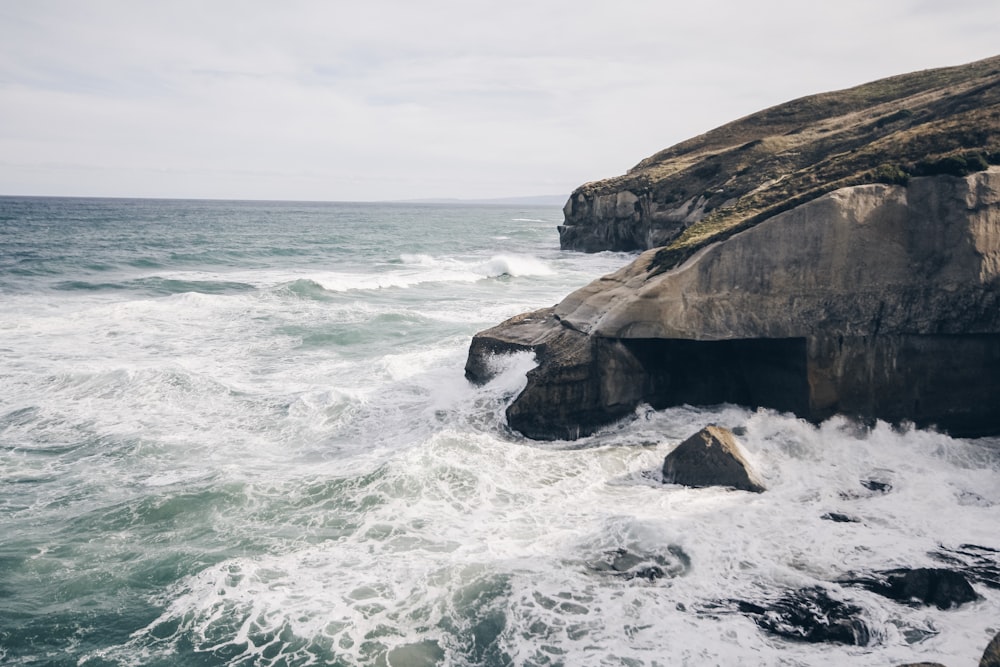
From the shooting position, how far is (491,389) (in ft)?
51.9

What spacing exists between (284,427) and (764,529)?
382 inches

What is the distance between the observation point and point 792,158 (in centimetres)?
2598

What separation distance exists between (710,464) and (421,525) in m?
4.71

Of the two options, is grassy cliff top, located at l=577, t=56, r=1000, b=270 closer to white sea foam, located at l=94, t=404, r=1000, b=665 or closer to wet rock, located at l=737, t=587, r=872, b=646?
white sea foam, located at l=94, t=404, r=1000, b=665

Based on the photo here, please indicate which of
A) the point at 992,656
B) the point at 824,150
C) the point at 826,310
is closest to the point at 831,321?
the point at 826,310

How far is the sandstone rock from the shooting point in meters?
11.0

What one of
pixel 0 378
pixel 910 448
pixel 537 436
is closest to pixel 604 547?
pixel 537 436

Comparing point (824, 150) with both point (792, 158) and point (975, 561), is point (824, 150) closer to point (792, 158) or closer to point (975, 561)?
point (792, 158)

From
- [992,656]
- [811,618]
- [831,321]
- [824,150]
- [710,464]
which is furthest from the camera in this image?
[824,150]

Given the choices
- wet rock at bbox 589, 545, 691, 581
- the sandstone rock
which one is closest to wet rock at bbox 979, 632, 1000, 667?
wet rock at bbox 589, 545, 691, 581

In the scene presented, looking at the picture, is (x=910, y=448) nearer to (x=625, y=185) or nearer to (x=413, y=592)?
(x=413, y=592)

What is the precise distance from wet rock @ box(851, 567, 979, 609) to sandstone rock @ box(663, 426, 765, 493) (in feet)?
8.51

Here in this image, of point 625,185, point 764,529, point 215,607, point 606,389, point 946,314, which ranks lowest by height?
point 215,607

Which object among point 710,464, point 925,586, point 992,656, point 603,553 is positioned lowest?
point 603,553
